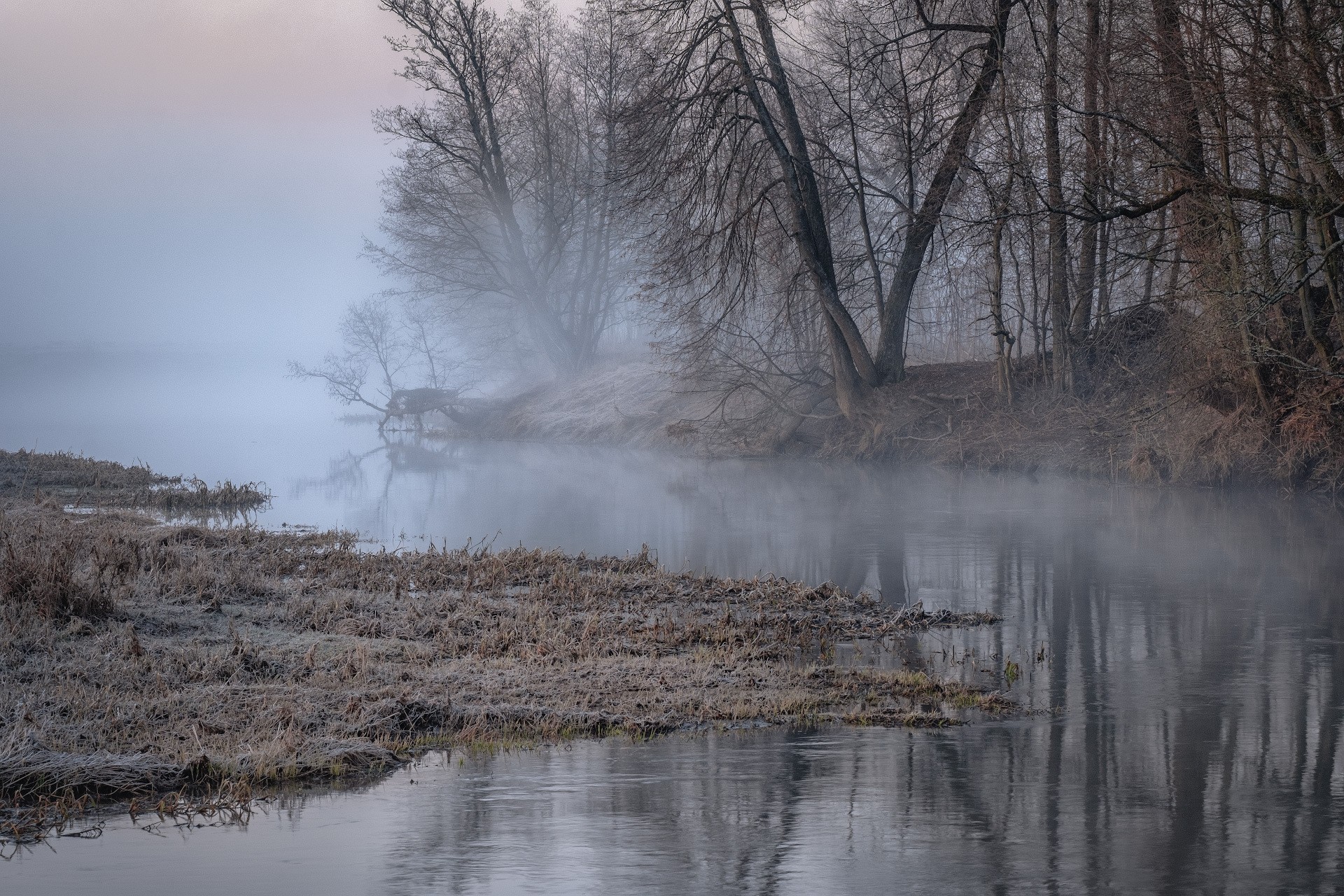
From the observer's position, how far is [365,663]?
8188 mm

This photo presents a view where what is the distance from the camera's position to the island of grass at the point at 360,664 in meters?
6.35

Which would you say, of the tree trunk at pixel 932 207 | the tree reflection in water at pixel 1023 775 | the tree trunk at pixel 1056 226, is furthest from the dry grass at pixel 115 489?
the tree trunk at pixel 1056 226

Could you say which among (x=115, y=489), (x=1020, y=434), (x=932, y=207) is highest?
(x=932, y=207)

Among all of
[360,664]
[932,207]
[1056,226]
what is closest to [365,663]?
[360,664]

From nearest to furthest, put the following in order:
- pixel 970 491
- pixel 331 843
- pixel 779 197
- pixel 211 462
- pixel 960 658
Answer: pixel 331 843
pixel 960 658
pixel 970 491
pixel 779 197
pixel 211 462

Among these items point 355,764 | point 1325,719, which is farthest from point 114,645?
point 1325,719

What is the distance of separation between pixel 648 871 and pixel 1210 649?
20.5 feet

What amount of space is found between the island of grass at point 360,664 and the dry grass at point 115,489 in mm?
8007

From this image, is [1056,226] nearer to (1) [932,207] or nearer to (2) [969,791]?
(1) [932,207]

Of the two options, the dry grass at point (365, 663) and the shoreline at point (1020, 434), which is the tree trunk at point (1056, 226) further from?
the dry grass at point (365, 663)

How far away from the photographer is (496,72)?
42.0 metres

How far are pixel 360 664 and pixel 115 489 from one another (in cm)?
1672

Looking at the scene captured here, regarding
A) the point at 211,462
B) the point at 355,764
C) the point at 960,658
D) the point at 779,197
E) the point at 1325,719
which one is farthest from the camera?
the point at 211,462

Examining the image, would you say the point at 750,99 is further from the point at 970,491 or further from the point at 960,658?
the point at 960,658
